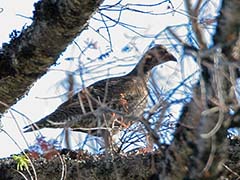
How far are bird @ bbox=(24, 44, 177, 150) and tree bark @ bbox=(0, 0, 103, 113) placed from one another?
0.93 feet

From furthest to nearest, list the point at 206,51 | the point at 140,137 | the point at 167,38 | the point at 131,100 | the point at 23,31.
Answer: the point at 131,100 < the point at 23,31 < the point at 140,137 < the point at 167,38 < the point at 206,51

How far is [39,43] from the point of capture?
21.7ft

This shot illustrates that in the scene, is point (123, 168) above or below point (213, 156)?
above

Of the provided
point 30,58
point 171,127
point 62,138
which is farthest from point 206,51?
point 30,58

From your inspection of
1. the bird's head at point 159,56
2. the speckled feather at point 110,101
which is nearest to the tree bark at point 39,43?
the speckled feather at point 110,101

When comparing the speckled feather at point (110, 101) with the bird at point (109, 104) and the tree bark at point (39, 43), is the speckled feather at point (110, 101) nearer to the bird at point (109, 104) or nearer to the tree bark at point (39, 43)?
the bird at point (109, 104)

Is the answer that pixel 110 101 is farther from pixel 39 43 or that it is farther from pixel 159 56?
pixel 159 56

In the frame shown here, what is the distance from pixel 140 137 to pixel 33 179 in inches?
32.6

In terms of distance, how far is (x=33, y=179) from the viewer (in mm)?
6402

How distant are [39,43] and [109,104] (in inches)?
37.6

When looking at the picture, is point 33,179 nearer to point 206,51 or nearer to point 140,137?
point 140,137

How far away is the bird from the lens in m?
4.84

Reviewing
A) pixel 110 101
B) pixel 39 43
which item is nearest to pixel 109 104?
pixel 110 101

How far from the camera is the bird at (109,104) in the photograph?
484 cm
